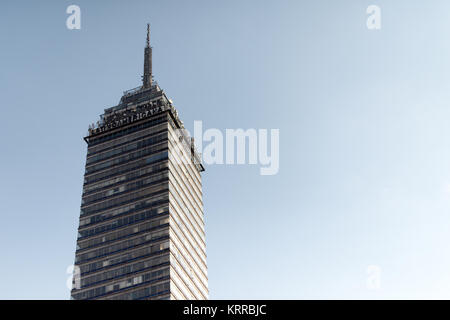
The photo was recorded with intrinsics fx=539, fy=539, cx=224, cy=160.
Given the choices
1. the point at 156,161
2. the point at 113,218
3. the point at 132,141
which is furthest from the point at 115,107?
the point at 113,218

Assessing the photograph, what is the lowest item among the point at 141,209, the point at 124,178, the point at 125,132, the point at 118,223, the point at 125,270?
the point at 125,270

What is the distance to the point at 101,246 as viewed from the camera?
122m

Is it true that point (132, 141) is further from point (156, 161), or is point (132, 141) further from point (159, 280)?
point (159, 280)

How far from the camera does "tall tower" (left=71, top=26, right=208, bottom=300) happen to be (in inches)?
4560

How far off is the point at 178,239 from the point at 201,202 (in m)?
27.1

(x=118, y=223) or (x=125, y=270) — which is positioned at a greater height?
(x=118, y=223)

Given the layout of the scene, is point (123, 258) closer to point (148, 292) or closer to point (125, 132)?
point (148, 292)

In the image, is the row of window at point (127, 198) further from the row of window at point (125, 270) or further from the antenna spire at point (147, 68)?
the antenna spire at point (147, 68)

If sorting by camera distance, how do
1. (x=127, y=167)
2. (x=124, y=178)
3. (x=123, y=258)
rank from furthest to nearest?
(x=127, y=167), (x=124, y=178), (x=123, y=258)

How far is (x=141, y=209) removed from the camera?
413 ft

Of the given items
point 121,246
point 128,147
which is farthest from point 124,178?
point 121,246

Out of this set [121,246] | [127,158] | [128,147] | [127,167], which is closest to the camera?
[121,246]

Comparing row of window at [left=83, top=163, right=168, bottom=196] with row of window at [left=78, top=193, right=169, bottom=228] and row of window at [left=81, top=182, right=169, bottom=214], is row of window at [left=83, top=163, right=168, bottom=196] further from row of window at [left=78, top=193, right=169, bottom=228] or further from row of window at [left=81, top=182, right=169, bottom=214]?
row of window at [left=78, top=193, right=169, bottom=228]

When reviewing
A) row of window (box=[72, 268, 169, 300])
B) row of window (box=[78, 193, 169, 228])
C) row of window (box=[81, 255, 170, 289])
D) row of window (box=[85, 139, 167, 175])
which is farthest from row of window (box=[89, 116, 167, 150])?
row of window (box=[72, 268, 169, 300])
